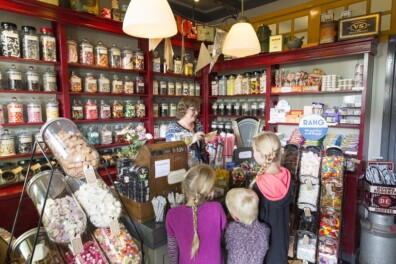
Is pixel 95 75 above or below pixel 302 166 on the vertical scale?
above

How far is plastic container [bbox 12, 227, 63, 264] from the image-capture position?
1.04 m

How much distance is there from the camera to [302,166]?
2201mm

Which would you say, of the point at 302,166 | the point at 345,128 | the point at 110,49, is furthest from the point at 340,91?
the point at 110,49

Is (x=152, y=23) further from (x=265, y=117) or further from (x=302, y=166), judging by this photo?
(x=265, y=117)

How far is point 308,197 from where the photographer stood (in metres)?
2.15

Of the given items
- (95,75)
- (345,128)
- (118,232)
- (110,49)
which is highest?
(110,49)

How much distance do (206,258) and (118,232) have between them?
47cm

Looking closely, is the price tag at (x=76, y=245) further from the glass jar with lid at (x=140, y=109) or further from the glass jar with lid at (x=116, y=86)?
the glass jar with lid at (x=140, y=109)

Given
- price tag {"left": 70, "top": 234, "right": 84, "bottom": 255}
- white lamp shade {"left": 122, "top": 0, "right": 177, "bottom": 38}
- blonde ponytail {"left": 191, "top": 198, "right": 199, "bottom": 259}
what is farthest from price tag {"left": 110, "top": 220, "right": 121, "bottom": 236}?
white lamp shade {"left": 122, "top": 0, "right": 177, "bottom": 38}

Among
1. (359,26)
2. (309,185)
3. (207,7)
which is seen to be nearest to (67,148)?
(309,185)

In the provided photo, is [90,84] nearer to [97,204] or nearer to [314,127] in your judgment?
[97,204]

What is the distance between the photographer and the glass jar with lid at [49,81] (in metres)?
2.73

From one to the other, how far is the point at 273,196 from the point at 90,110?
2.41m

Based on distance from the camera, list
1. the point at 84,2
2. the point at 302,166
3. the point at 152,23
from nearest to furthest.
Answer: the point at 152,23
the point at 302,166
the point at 84,2
